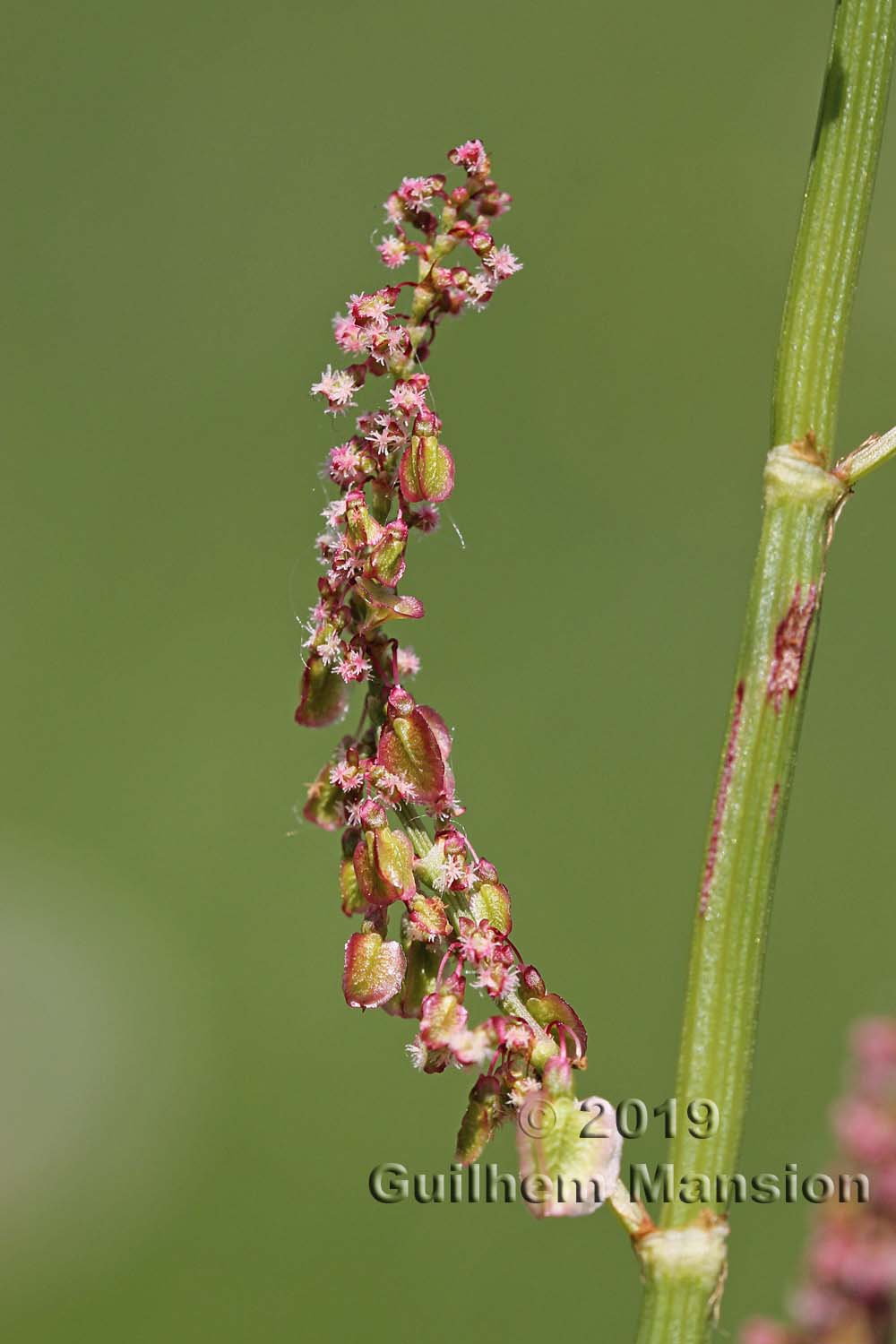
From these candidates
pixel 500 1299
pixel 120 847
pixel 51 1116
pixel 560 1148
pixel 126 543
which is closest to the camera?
pixel 560 1148

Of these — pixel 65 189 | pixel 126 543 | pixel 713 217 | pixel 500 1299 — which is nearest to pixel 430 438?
pixel 500 1299

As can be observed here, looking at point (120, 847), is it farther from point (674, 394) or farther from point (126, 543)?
point (674, 394)

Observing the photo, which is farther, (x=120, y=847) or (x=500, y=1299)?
(x=120, y=847)

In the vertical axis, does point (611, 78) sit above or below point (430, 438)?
above

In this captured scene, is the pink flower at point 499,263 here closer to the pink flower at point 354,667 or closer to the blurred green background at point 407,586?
the pink flower at point 354,667

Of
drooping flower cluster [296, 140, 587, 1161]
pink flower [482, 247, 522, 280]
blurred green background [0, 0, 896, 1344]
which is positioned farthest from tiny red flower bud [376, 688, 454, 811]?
blurred green background [0, 0, 896, 1344]

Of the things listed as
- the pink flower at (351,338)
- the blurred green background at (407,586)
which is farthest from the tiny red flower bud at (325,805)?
the blurred green background at (407,586)
